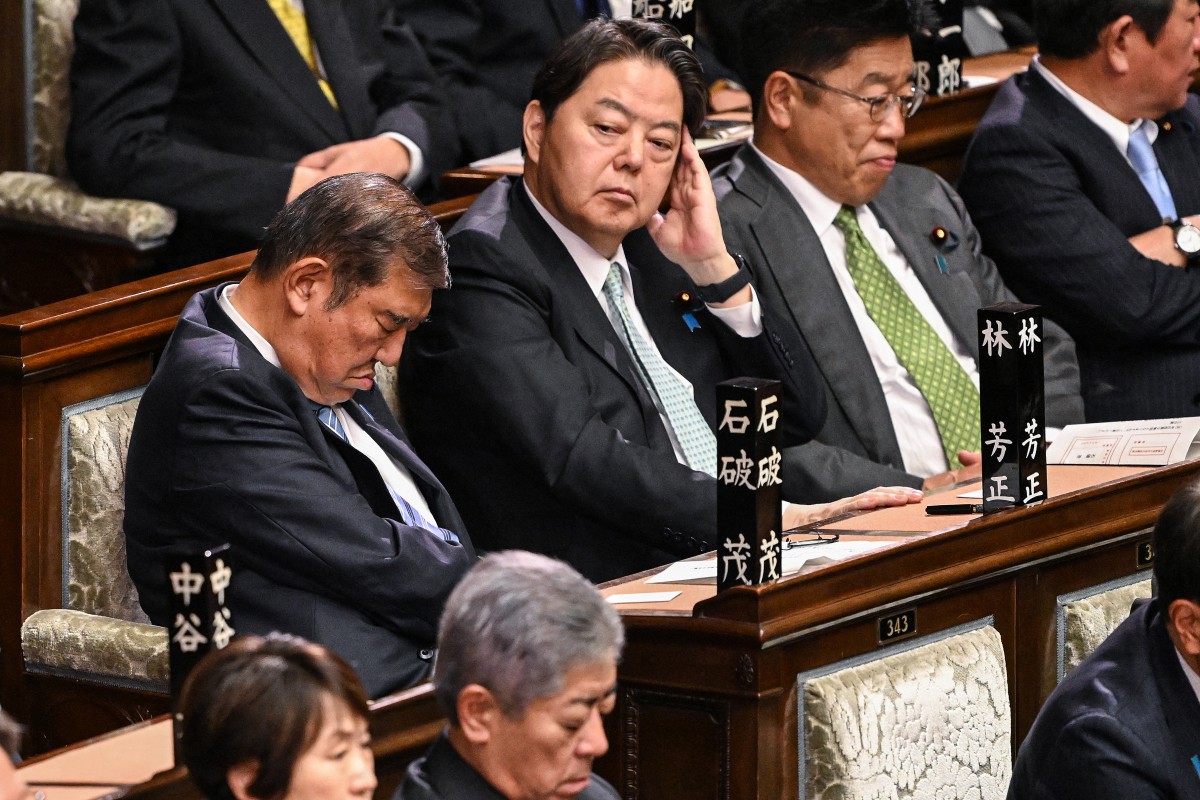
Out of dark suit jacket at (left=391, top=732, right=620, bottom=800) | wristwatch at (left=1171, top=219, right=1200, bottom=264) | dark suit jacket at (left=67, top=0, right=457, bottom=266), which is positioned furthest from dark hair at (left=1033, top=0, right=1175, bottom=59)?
dark suit jacket at (left=391, top=732, right=620, bottom=800)

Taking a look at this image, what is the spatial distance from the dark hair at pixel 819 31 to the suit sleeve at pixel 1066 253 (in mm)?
419

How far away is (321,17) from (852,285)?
3.40 ft

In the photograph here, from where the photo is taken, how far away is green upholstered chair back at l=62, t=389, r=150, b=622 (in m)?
2.92

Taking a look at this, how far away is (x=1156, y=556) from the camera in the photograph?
232 cm

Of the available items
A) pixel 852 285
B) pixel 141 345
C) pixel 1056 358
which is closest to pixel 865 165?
pixel 852 285

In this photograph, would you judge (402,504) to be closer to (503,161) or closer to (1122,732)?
(1122,732)

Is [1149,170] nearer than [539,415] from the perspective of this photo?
No

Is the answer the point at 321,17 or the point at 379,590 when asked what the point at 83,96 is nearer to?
the point at 321,17

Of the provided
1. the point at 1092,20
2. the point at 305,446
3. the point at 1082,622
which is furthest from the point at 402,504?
the point at 1092,20

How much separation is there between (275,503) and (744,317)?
105cm

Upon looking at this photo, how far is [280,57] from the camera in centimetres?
362

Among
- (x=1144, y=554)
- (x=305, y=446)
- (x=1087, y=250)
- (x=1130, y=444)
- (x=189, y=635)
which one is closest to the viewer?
(x=189, y=635)

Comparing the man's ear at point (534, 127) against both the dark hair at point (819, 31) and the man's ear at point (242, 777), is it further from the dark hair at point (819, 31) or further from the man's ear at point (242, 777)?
the man's ear at point (242, 777)

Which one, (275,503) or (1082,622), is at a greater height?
(275,503)
